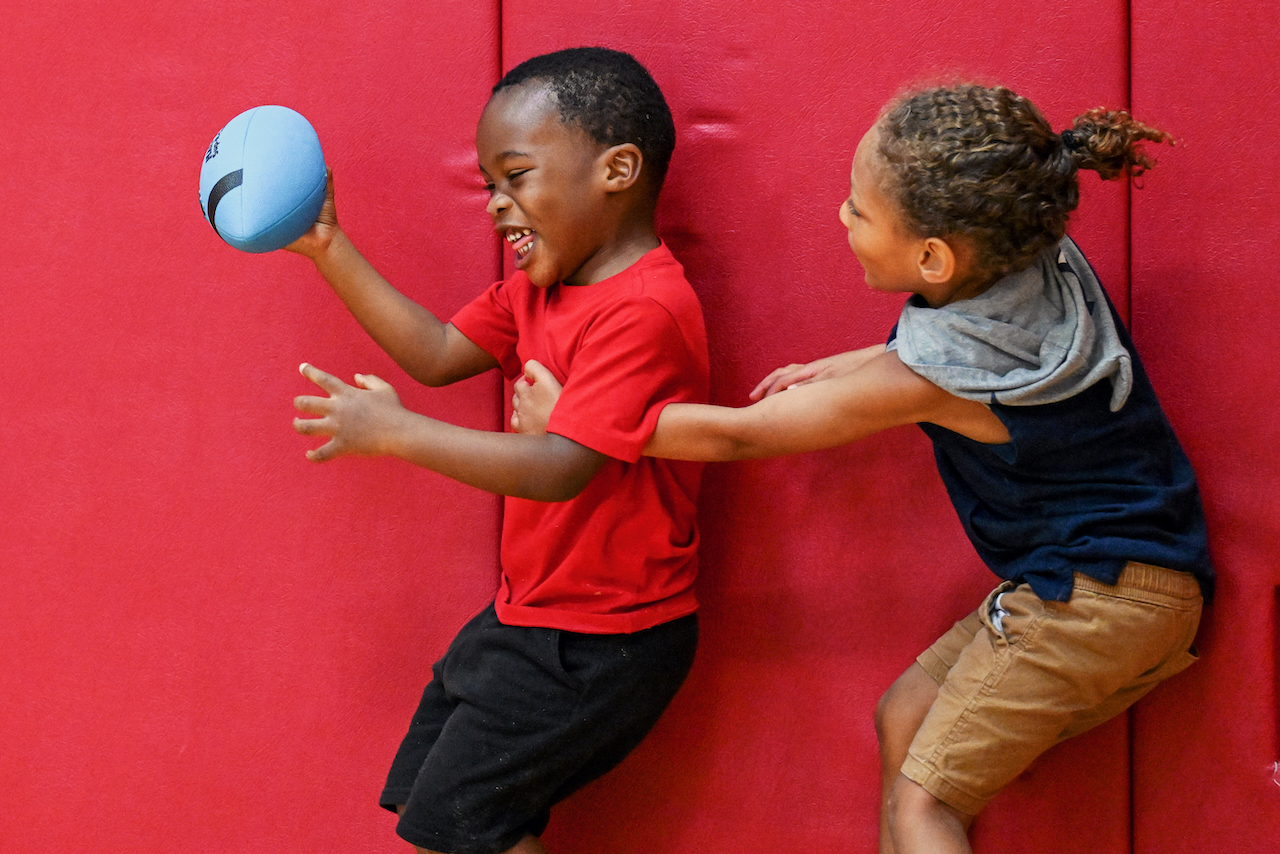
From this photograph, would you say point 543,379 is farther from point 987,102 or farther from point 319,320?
point 987,102

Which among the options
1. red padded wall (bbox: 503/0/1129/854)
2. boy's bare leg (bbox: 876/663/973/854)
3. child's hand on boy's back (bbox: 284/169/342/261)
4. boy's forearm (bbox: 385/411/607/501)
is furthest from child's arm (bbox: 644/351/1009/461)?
child's hand on boy's back (bbox: 284/169/342/261)

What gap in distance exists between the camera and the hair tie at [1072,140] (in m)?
1.16

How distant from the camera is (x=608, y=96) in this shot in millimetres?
1274

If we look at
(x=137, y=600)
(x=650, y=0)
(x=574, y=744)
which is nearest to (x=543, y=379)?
(x=574, y=744)

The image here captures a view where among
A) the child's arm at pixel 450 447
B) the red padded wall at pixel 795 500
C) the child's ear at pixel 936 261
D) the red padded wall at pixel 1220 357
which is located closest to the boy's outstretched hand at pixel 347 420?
the child's arm at pixel 450 447

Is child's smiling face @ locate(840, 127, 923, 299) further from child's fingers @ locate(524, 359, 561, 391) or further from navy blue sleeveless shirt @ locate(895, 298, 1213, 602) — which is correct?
child's fingers @ locate(524, 359, 561, 391)

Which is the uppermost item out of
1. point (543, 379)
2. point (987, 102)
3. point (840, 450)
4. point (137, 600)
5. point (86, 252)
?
point (987, 102)

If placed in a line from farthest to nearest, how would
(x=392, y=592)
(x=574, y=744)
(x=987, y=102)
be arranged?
(x=392, y=592) → (x=574, y=744) → (x=987, y=102)

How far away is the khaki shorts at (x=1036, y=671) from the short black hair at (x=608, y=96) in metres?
0.65

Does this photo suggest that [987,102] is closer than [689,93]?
Yes

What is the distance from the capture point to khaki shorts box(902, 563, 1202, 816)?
1.17m

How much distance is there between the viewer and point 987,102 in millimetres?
1131

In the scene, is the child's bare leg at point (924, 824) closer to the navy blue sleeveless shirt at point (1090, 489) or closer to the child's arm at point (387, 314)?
the navy blue sleeveless shirt at point (1090, 489)

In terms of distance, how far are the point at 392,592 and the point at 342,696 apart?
0.51 feet
